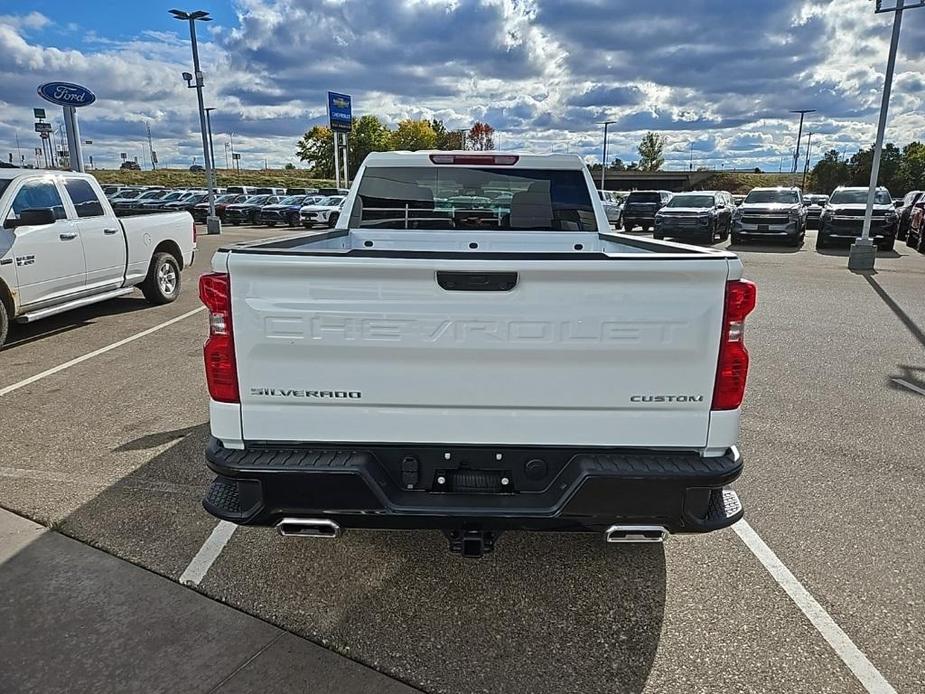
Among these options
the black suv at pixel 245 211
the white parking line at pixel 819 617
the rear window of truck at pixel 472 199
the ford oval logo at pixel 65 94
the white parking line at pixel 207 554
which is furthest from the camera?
the black suv at pixel 245 211

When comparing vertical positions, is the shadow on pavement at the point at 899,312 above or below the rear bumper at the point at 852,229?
below

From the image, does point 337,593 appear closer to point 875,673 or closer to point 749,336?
point 875,673

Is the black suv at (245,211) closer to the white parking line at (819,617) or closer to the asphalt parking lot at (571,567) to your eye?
the asphalt parking lot at (571,567)

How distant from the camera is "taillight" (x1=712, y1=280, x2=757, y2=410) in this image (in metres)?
2.50

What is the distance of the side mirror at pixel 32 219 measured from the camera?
272 inches

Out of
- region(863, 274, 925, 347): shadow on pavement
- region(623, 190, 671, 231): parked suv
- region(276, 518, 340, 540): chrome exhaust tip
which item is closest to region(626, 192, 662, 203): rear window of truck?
region(623, 190, 671, 231): parked suv

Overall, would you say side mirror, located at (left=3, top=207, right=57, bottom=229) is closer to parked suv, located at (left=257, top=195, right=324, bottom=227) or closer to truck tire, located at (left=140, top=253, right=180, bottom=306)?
truck tire, located at (left=140, top=253, right=180, bottom=306)

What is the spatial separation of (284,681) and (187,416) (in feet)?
10.9

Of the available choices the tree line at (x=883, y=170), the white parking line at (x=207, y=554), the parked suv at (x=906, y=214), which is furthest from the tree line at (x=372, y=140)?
the white parking line at (x=207, y=554)

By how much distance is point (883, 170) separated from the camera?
6606cm

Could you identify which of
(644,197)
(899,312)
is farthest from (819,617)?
(644,197)

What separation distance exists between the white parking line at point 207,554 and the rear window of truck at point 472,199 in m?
2.35

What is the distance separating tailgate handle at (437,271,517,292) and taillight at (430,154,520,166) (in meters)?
2.33

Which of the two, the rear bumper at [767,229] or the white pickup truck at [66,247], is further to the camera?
the rear bumper at [767,229]
